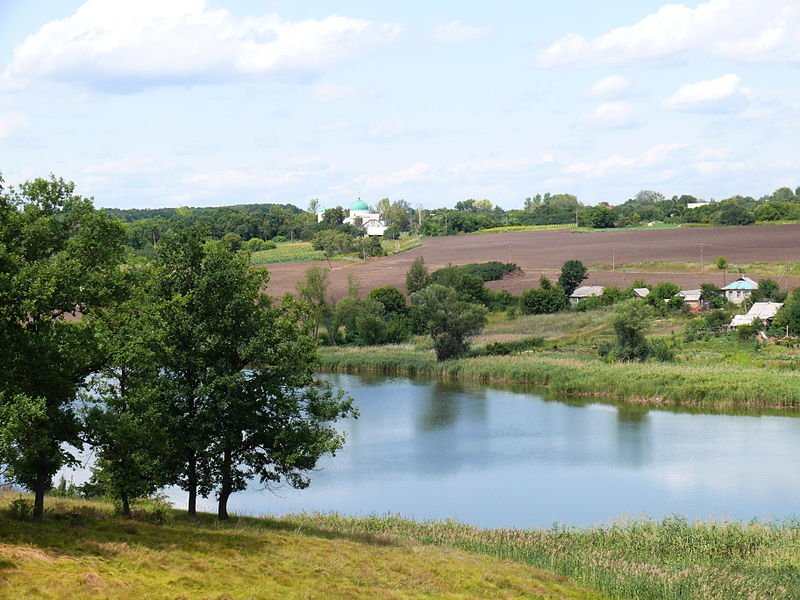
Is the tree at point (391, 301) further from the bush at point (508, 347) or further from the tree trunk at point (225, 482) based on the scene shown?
the tree trunk at point (225, 482)

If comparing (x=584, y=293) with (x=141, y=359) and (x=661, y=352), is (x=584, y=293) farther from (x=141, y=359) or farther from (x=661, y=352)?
(x=141, y=359)

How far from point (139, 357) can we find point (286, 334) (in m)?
3.79

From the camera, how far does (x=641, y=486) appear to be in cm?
2816

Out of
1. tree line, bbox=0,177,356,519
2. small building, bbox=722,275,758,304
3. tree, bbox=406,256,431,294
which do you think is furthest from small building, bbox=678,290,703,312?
tree line, bbox=0,177,356,519

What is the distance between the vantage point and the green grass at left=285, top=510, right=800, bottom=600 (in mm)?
16312

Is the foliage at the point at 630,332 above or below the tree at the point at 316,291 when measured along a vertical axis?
below

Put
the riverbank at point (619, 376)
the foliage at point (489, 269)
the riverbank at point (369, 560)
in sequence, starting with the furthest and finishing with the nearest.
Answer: the foliage at point (489, 269), the riverbank at point (619, 376), the riverbank at point (369, 560)

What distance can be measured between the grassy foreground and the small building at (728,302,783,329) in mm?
38124

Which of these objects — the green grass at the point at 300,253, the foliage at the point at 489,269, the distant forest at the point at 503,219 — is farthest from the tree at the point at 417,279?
the distant forest at the point at 503,219

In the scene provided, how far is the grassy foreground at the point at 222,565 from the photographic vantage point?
13.4 meters

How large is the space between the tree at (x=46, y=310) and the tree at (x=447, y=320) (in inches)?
1326

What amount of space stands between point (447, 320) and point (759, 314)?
57.9 feet

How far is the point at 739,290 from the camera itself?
6262cm

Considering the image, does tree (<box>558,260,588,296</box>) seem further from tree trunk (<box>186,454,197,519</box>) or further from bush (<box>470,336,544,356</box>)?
tree trunk (<box>186,454,197,519</box>)
